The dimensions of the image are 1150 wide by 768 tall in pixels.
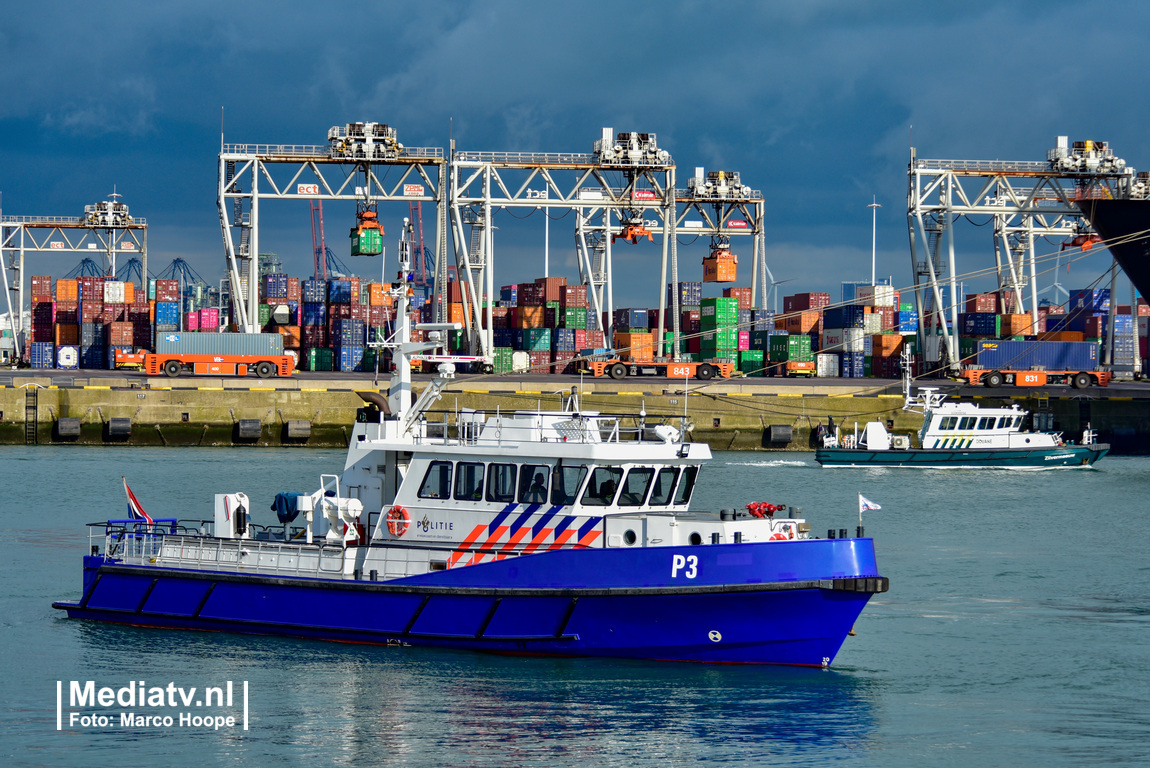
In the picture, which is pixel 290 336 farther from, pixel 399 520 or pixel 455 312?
pixel 399 520

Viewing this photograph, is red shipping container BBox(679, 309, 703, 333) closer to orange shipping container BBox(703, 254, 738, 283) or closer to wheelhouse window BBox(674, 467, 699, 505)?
orange shipping container BBox(703, 254, 738, 283)

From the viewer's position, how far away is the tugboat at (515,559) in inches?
621

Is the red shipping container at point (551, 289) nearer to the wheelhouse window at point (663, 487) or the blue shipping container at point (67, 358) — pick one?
the blue shipping container at point (67, 358)

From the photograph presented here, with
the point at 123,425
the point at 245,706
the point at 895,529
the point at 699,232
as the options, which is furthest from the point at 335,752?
the point at 699,232

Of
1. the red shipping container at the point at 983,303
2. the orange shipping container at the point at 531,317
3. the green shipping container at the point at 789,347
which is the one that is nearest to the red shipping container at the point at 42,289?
the orange shipping container at the point at 531,317

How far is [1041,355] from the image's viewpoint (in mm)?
67250

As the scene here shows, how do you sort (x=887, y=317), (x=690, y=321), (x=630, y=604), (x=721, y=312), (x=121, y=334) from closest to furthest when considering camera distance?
(x=630, y=604), (x=121, y=334), (x=721, y=312), (x=690, y=321), (x=887, y=317)

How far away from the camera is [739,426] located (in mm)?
55844

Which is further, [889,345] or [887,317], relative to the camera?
[887,317]

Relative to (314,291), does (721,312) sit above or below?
below

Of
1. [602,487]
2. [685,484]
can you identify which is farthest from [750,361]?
[602,487]

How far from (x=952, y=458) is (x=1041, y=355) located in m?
22.9

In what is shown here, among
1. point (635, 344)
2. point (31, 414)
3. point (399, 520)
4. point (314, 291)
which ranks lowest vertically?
point (399, 520)

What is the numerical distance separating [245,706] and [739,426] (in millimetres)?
42478
